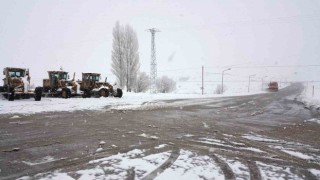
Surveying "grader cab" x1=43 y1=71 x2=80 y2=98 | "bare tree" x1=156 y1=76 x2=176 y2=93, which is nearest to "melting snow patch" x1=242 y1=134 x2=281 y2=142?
"grader cab" x1=43 y1=71 x2=80 y2=98

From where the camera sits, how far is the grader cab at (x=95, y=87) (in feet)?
96.6

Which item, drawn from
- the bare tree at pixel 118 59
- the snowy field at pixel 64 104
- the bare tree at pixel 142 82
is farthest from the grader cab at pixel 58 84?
the bare tree at pixel 142 82

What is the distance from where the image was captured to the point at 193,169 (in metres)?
5.59

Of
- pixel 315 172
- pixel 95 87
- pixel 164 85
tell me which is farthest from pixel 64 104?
pixel 164 85

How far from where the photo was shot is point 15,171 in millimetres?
5320

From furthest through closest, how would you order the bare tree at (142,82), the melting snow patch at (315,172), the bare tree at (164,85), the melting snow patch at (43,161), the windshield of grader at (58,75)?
the bare tree at (164,85) → the bare tree at (142,82) → the windshield of grader at (58,75) → the melting snow patch at (43,161) → the melting snow patch at (315,172)

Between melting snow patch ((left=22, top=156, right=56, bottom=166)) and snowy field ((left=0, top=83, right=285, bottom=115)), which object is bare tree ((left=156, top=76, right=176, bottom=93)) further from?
melting snow patch ((left=22, top=156, right=56, bottom=166))

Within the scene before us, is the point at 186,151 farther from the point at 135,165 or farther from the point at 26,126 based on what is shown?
the point at 26,126

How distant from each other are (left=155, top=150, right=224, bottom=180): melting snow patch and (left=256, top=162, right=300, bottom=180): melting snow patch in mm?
819

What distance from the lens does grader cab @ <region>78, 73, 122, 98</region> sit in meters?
29.5

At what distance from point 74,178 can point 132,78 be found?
145 feet

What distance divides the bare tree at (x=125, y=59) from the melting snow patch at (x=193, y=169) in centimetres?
4237

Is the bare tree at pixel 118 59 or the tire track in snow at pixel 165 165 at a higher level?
the bare tree at pixel 118 59

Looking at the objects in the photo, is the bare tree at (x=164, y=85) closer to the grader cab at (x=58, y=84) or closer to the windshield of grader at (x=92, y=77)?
the windshield of grader at (x=92, y=77)
